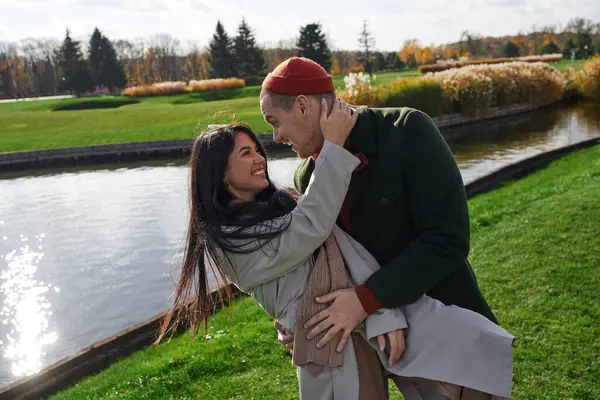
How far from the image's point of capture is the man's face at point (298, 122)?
189 cm

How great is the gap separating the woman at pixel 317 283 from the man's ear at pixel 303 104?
8cm

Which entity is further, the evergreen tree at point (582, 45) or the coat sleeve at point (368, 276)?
the evergreen tree at point (582, 45)

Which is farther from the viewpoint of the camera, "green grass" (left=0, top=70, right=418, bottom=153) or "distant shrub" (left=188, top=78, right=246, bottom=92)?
"distant shrub" (left=188, top=78, right=246, bottom=92)

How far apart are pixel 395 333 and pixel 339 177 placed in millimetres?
486

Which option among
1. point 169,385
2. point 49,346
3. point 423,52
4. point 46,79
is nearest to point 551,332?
point 169,385

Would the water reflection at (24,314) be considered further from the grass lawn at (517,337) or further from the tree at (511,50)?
the tree at (511,50)

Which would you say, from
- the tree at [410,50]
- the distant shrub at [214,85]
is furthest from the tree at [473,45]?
the distant shrub at [214,85]

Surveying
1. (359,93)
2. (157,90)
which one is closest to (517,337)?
(359,93)

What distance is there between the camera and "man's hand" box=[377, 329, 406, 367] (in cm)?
177

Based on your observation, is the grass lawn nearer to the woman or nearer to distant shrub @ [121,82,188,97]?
the woman

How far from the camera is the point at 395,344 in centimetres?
177

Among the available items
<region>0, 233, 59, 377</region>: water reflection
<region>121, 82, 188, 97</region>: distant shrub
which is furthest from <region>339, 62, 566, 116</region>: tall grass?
<region>121, 82, 188, 97</region>: distant shrub

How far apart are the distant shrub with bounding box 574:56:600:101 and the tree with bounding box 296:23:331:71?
85.5 feet

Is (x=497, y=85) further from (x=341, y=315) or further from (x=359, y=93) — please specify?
(x=341, y=315)
